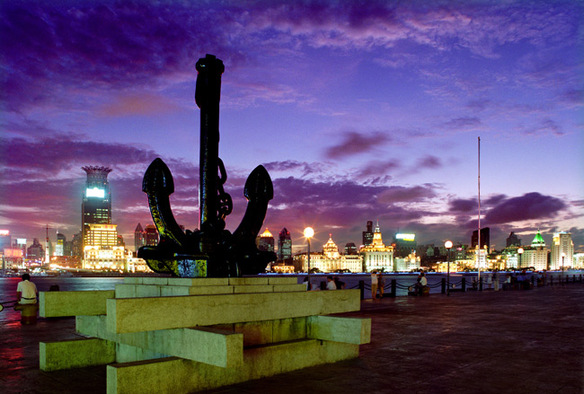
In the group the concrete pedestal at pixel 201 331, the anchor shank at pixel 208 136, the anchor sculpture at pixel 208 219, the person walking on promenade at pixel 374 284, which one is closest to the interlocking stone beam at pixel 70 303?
the concrete pedestal at pixel 201 331

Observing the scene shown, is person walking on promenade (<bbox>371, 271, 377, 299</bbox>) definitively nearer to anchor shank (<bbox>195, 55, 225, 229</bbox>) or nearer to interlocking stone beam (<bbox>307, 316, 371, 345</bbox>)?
interlocking stone beam (<bbox>307, 316, 371, 345</bbox>)

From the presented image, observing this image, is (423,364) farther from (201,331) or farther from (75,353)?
(75,353)

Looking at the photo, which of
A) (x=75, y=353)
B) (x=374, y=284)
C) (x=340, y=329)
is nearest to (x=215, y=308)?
(x=340, y=329)

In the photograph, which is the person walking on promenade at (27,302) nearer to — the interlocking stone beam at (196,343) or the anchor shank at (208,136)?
the interlocking stone beam at (196,343)

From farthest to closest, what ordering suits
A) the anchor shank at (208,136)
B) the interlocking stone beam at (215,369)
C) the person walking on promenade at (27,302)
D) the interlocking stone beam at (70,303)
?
1. the person walking on promenade at (27,302)
2. the anchor shank at (208,136)
3. the interlocking stone beam at (70,303)
4. the interlocking stone beam at (215,369)

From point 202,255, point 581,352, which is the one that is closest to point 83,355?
point 202,255

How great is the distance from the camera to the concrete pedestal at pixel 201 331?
5.59 m

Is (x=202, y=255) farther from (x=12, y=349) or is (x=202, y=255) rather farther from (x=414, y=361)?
(x=12, y=349)

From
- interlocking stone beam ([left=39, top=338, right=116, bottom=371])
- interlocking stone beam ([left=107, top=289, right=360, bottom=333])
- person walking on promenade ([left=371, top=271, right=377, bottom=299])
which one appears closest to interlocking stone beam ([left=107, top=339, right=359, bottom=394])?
interlocking stone beam ([left=107, top=289, right=360, bottom=333])

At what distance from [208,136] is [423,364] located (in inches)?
210

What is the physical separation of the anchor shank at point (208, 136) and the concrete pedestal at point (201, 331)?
5.37ft

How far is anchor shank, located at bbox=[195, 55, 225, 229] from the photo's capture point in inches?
334

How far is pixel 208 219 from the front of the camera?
27.6ft

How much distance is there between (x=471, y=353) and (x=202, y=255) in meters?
5.24
